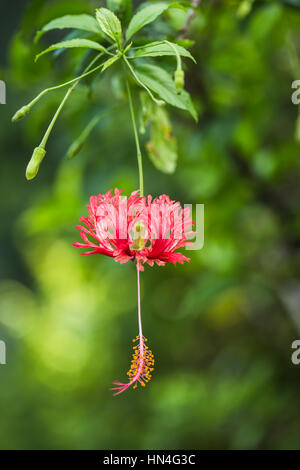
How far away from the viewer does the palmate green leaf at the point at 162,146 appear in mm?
926

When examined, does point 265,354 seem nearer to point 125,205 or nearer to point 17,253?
point 125,205

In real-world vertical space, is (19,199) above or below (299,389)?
above

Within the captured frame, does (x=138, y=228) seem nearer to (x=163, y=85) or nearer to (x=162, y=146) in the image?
(x=163, y=85)

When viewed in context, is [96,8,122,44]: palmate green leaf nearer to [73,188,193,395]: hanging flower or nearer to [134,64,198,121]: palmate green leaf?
[134,64,198,121]: palmate green leaf

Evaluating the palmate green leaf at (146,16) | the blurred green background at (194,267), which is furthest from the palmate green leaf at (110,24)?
the blurred green background at (194,267)

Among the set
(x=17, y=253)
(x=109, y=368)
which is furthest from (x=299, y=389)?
(x=17, y=253)

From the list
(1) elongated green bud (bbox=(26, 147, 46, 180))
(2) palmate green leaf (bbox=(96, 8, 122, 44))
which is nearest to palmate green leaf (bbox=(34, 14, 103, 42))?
(2) palmate green leaf (bbox=(96, 8, 122, 44))

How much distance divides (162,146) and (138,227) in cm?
31

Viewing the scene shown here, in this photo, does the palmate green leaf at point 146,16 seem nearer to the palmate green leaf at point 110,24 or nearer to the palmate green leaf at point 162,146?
the palmate green leaf at point 110,24

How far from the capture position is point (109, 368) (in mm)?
3068

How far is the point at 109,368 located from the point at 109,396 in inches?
10.0

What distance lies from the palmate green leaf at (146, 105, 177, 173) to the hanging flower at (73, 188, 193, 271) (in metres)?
0.25

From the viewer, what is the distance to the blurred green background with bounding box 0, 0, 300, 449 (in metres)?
1.34

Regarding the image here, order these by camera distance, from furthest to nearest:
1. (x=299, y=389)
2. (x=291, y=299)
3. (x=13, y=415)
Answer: (x=13, y=415) → (x=299, y=389) → (x=291, y=299)
